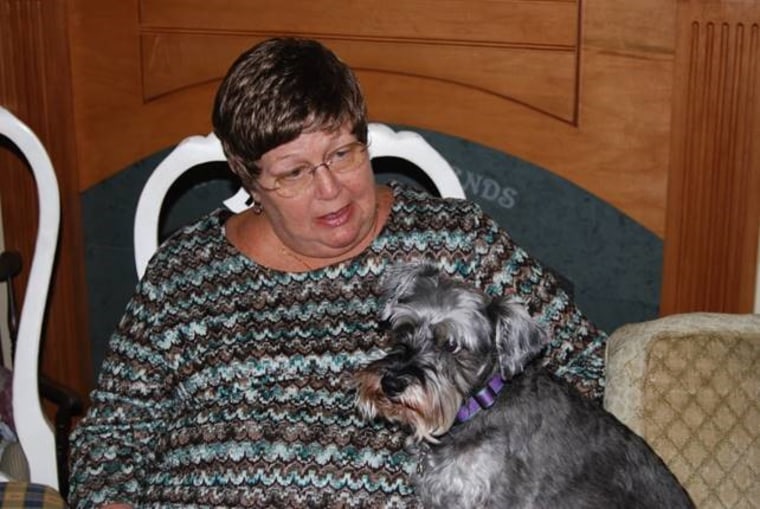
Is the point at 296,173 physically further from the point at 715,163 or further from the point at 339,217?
the point at 715,163

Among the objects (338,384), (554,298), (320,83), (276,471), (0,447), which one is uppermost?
(320,83)

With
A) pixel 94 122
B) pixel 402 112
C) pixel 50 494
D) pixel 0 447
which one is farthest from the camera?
pixel 94 122

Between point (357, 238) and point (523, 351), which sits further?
point (357, 238)

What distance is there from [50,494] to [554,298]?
1092mm

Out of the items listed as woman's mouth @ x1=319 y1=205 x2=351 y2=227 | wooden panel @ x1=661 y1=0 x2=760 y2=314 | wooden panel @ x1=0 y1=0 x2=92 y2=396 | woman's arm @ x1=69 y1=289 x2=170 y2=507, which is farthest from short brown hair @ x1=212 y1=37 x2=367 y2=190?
wooden panel @ x1=0 y1=0 x2=92 y2=396

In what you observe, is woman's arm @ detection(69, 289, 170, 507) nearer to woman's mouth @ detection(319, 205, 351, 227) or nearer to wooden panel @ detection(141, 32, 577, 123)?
woman's mouth @ detection(319, 205, 351, 227)

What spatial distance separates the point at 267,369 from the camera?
2.08 m

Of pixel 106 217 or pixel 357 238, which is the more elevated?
pixel 357 238

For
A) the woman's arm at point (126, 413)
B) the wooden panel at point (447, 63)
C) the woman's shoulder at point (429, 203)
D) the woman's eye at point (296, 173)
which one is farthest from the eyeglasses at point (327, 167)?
the wooden panel at point (447, 63)

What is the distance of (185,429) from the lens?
6.99ft

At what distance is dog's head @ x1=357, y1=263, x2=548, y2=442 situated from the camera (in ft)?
6.20

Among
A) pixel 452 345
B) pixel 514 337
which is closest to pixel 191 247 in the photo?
pixel 452 345

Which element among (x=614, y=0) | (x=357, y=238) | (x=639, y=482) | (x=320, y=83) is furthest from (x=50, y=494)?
(x=614, y=0)

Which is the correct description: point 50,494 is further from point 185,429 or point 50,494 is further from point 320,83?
point 320,83
